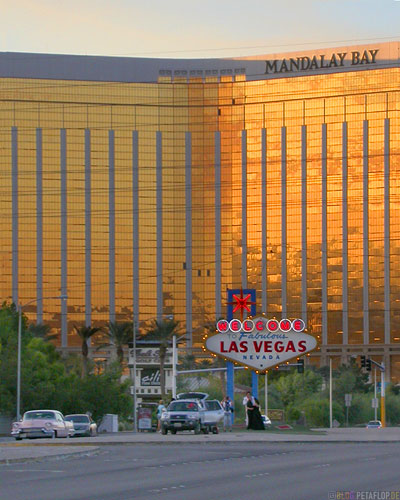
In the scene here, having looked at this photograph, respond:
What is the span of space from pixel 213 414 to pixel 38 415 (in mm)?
8562

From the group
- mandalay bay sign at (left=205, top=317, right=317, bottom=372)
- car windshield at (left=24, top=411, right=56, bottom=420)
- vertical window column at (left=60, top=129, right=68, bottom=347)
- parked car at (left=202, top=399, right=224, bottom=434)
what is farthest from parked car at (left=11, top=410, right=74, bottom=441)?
vertical window column at (left=60, top=129, right=68, bottom=347)

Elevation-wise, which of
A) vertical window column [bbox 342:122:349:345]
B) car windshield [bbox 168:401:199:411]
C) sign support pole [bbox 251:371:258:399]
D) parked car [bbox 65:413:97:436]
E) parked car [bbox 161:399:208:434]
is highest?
vertical window column [bbox 342:122:349:345]

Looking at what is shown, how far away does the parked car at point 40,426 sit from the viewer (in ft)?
164

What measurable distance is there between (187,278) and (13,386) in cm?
11000

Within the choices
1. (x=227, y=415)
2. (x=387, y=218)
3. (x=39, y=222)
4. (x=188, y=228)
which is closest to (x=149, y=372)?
(x=188, y=228)

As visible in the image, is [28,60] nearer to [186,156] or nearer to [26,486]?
[186,156]

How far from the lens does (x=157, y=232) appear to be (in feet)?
614

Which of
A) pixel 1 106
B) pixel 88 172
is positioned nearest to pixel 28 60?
pixel 1 106

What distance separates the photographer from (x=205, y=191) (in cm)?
18925

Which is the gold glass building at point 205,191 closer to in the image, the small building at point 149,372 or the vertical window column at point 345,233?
the vertical window column at point 345,233

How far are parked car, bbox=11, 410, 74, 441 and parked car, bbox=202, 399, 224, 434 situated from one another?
21.9ft

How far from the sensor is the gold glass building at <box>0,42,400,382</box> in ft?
593

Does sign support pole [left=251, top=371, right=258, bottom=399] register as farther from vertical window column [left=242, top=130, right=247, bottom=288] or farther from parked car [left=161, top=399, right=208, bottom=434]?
vertical window column [left=242, top=130, right=247, bottom=288]

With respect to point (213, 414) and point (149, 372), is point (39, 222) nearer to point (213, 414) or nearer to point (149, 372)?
point (149, 372)
